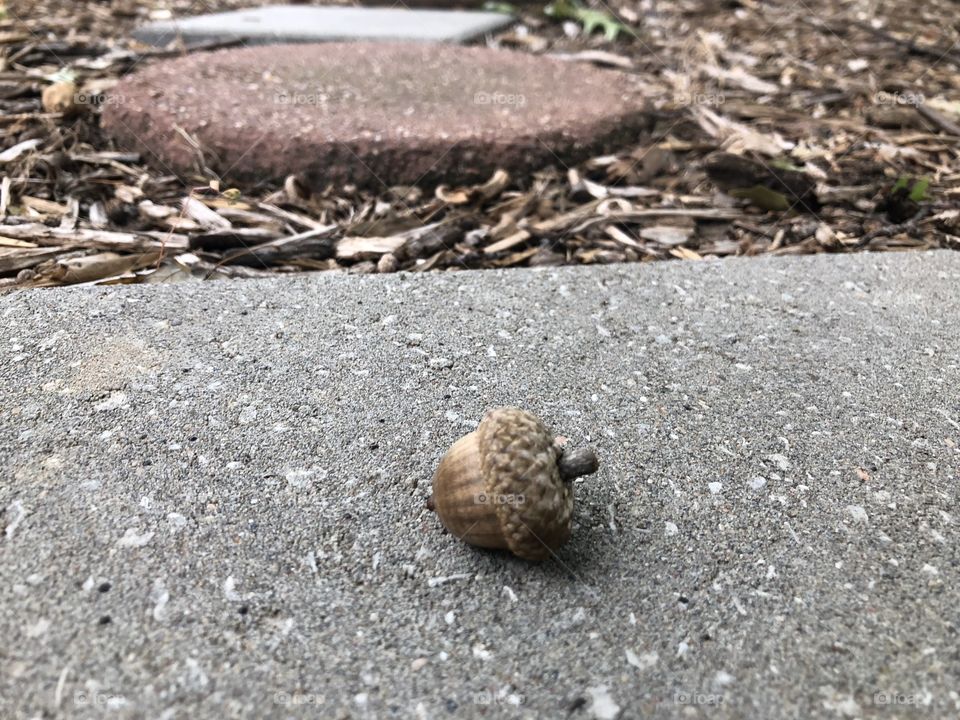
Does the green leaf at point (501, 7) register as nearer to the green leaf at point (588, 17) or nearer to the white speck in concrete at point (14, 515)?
the green leaf at point (588, 17)

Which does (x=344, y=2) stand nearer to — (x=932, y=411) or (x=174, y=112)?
(x=174, y=112)

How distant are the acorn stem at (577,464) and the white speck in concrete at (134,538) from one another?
644 mm

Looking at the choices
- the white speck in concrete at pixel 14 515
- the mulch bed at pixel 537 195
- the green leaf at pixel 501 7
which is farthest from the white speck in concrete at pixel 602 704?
the green leaf at pixel 501 7

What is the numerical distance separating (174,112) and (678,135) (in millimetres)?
1896

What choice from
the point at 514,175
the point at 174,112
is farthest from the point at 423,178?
the point at 174,112
